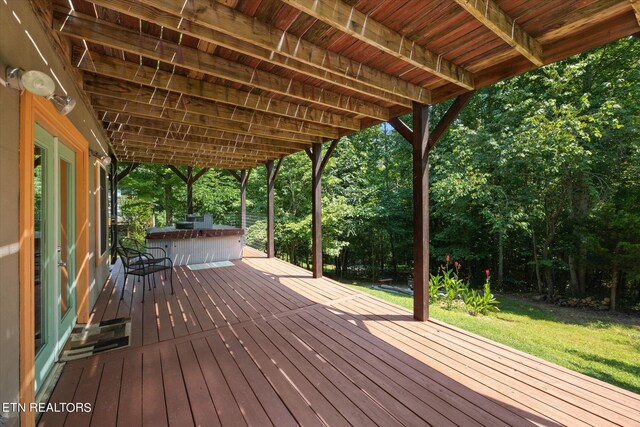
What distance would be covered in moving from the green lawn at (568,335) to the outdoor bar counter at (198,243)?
13.1 ft

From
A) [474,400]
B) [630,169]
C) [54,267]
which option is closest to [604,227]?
[630,169]

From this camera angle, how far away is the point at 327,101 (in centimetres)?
334

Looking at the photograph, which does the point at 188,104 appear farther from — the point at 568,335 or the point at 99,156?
the point at 568,335

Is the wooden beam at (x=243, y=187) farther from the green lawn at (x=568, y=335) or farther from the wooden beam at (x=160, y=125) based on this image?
the green lawn at (x=568, y=335)

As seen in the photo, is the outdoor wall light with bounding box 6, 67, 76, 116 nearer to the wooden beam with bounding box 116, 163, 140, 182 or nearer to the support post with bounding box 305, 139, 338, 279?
the support post with bounding box 305, 139, 338, 279

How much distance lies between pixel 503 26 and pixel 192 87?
2.87 m

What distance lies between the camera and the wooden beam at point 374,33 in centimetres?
175

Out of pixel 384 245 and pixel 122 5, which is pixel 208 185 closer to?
pixel 384 245

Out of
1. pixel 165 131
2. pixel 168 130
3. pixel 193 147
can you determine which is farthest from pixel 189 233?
pixel 168 130

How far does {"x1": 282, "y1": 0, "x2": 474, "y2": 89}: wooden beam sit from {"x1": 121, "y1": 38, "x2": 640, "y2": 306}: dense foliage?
5.83 metres

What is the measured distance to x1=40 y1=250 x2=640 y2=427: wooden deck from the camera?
5.80 feet

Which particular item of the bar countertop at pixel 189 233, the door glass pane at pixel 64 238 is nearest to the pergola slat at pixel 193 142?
the bar countertop at pixel 189 233

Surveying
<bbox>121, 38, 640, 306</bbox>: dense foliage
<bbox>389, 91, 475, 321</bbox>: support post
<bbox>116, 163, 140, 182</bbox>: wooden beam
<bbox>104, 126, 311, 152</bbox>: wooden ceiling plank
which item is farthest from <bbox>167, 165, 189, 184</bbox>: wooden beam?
<bbox>389, 91, 475, 321</bbox>: support post

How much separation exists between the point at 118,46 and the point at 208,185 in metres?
9.54
